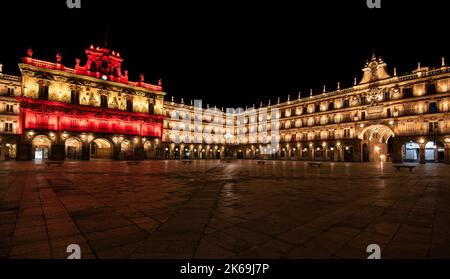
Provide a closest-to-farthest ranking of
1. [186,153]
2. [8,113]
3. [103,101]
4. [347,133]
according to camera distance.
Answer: [8,113]
[103,101]
[347,133]
[186,153]

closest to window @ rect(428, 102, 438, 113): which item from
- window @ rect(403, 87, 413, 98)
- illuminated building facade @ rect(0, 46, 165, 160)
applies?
window @ rect(403, 87, 413, 98)

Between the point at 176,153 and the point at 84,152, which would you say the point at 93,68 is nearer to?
the point at 84,152

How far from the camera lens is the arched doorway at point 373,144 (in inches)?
1739

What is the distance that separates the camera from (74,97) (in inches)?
1561

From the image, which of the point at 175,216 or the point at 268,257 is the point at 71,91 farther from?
the point at 268,257

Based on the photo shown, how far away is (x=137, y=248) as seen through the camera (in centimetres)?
343

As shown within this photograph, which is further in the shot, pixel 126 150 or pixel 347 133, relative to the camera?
pixel 347 133

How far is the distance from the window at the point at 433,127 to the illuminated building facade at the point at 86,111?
48508 mm

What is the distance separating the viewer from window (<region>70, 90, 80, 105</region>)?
39.3m

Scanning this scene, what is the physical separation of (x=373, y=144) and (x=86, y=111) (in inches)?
2100

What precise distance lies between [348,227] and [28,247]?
5.44 m

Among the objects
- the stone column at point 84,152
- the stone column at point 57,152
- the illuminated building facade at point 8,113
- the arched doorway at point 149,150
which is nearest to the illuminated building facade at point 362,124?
the arched doorway at point 149,150

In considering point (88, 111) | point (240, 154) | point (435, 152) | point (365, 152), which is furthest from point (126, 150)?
point (435, 152)

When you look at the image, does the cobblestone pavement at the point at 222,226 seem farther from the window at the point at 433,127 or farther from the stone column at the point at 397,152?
the window at the point at 433,127
